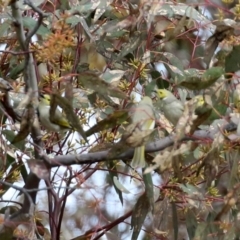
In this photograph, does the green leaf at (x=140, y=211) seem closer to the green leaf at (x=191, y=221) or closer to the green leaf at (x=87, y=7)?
the green leaf at (x=191, y=221)

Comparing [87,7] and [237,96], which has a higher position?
[87,7]

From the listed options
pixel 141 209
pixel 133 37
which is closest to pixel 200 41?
pixel 133 37

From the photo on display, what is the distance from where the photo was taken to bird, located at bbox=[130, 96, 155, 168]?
845mm

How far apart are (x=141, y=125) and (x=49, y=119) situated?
130 mm

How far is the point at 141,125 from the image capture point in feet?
2.93

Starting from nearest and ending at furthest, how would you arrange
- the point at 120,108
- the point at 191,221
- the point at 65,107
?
1. the point at 65,107
2. the point at 120,108
3. the point at 191,221

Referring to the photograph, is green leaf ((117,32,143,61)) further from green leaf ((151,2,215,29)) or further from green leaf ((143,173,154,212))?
green leaf ((143,173,154,212))

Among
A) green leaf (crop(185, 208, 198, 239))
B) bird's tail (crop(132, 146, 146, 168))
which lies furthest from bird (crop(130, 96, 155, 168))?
green leaf (crop(185, 208, 198, 239))

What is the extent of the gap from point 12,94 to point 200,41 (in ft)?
1.48

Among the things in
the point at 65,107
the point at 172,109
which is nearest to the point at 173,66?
the point at 172,109

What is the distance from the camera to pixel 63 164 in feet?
3.03

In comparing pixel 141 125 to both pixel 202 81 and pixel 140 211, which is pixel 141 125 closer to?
pixel 202 81

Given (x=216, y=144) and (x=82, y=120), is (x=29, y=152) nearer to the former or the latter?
(x=82, y=120)

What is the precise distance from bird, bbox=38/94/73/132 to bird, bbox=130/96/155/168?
0.10 metres
